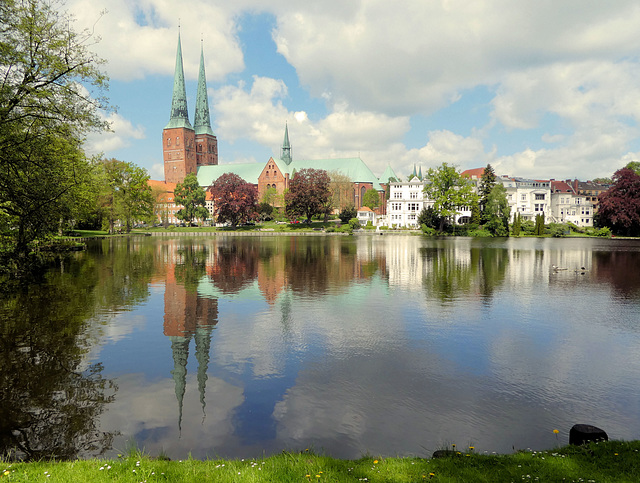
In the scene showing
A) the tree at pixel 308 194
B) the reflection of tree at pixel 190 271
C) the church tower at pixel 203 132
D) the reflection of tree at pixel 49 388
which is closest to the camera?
the reflection of tree at pixel 49 388

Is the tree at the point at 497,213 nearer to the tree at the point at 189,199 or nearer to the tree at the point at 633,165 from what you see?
the tree at the point at 633,165

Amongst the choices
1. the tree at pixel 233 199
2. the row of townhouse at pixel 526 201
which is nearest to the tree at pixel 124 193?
the tree at pixel 233 199

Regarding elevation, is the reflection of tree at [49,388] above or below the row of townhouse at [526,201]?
below

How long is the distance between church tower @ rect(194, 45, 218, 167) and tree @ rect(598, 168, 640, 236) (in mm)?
124799

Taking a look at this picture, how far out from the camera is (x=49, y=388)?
9312mm

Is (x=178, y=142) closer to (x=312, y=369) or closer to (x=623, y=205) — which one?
(x=623, y=205)

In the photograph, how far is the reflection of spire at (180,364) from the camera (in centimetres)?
921

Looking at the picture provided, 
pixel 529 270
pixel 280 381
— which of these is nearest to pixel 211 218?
pixel 529 270

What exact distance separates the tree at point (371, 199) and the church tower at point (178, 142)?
2508 inches

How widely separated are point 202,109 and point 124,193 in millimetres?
76401

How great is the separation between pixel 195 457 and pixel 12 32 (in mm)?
19160

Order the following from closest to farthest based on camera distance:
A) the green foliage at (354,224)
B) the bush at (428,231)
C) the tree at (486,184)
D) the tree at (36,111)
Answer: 1. the tree at (36,111)
2. the bush at (428,231)
3. the tree at (486,184)
4. the green foliage at (354,224)

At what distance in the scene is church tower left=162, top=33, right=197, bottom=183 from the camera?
144875 millimetres

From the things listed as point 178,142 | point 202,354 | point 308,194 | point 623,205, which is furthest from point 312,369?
point 178,142
